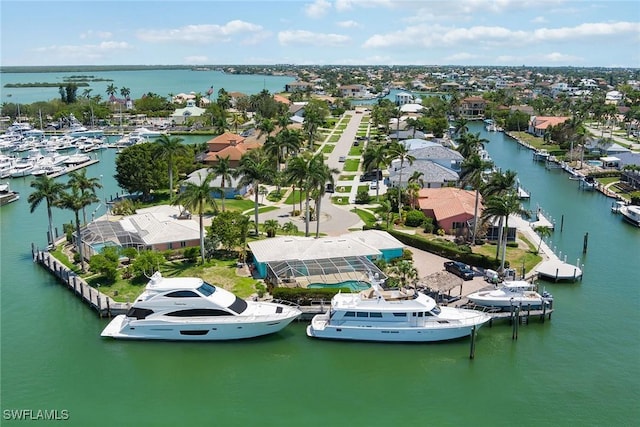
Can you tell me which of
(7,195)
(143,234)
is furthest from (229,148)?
(143,234)

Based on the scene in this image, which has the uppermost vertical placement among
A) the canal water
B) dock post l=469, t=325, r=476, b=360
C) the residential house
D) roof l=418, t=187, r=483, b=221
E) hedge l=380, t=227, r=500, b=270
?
the residential house

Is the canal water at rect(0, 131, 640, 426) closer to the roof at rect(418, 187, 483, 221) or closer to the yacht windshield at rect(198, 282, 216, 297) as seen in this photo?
the yacht windshield at rect(198, 282, 216, 297)

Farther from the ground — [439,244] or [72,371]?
[439,244]

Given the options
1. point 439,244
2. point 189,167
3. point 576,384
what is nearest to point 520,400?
point 576,384

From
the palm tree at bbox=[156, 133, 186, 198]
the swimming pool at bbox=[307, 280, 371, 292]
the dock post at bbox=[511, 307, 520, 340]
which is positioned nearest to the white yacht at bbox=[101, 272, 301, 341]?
the swimming pool at bbox=[307, 280, 371, 292]

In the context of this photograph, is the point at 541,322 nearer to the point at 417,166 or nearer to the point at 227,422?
the point at 227,422

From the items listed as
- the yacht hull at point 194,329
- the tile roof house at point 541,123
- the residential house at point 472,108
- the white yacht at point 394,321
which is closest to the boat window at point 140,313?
the yacht hull at point 194,329

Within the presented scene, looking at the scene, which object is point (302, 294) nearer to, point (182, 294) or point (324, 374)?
point (324, 374)

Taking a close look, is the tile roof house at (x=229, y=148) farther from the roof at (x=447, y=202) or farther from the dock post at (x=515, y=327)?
A: the dock post at (x=515, y=327)
